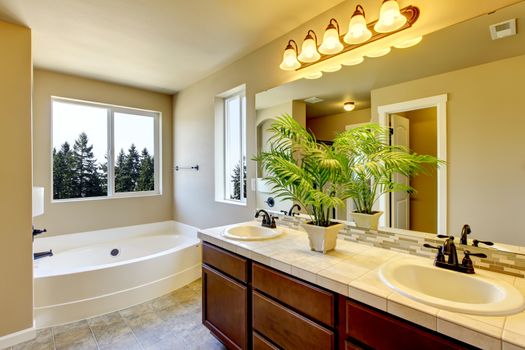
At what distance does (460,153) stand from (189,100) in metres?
3.25

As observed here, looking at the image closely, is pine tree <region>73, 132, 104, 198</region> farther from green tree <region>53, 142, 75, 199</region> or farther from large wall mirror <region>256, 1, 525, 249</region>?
large wall mirror <region>256, 1, 525, 249</region>

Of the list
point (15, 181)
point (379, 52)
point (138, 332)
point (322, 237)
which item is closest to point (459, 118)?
point (379, 52)

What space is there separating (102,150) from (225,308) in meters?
2.90

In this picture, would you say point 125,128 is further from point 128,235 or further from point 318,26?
point 318,26

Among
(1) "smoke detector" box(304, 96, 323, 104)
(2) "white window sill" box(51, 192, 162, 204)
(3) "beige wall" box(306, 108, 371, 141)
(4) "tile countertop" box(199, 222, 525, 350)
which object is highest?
(1) "smoke detector" box(304, 96, 323, 104)

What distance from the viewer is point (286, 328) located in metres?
1.38

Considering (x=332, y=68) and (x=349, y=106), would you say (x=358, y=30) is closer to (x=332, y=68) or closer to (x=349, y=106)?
(x=332, y=68)

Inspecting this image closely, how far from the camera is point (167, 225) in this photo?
4.08 metres

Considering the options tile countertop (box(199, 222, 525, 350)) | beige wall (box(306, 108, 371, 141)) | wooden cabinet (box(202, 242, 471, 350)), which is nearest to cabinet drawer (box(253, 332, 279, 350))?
wooden cabinet (box(202, 242, 471, 350))

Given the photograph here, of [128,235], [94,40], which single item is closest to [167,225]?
[128,235]

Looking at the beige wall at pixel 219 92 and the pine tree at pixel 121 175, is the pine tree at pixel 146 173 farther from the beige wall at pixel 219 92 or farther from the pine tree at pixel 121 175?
→ the beige wall at pixel 219 92

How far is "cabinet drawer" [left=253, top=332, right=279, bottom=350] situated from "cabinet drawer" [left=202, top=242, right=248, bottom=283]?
0.32 m

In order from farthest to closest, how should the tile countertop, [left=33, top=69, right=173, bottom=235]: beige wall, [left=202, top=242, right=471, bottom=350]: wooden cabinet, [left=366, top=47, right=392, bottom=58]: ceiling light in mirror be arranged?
1. [left=33, top=69, right=173, bottom=235]: beige wall
2. [left=366, top=47, right=392, bottom=58]: ceiling light in mirror
3. [left=202, top=242, right=471, bottom=350]: wooden cabinet
4. the tile countertop

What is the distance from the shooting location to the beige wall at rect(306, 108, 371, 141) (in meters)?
1.75
